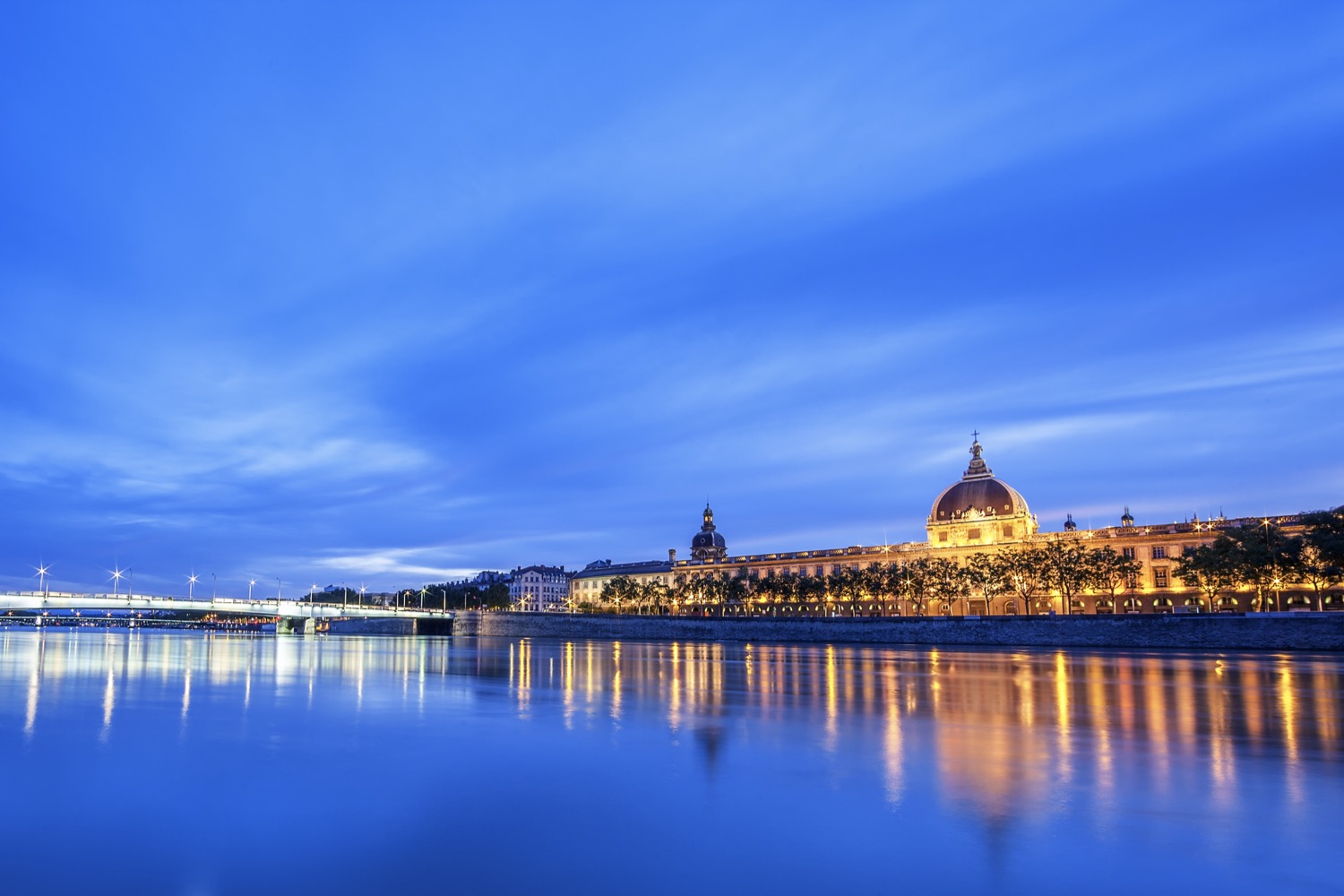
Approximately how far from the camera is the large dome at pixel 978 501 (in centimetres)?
15838

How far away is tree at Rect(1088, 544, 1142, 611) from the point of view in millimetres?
122588

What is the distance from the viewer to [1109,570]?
12531 cm

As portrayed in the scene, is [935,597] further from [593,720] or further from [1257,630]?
[593,720]

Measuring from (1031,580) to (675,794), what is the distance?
12103 cm

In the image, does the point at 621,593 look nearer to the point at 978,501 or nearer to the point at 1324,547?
the point at 978,501

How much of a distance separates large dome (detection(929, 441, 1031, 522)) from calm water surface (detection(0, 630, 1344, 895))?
125 meters

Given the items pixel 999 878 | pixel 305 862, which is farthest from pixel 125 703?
pixel 999 878

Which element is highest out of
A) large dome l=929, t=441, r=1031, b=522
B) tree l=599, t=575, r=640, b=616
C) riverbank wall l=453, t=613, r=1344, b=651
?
large dome l=929, t=441, r=1031, b=522

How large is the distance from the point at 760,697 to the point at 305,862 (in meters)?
25.4

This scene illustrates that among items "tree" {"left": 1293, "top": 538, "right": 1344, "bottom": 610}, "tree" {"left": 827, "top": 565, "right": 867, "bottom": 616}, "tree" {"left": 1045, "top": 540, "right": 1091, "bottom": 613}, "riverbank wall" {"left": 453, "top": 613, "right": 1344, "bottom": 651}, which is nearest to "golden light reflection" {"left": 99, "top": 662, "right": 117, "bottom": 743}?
"riverbank wall" {"left": 453, "top": 613, "right": 1344, "bottom": 651}

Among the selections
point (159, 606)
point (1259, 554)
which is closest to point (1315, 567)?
point (1259, 554)

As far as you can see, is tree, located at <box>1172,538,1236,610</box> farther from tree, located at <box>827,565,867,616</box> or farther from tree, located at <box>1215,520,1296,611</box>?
tree, located at <box>827,565,867,616</box>

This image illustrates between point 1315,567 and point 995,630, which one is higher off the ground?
point 1315,567

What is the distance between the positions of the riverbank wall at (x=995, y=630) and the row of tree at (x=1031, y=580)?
12103mm
